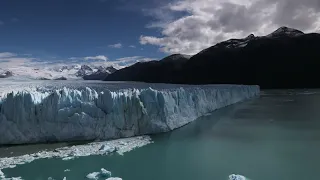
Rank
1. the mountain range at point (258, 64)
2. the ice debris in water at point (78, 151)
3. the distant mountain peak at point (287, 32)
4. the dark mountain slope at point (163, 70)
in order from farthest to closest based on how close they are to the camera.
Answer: the dark mountain slope at point (163, 70)
the distant mountain peak at point (287, 32)
the mountain range at point (258, 64)
the ice debris in water at point (78, 151)

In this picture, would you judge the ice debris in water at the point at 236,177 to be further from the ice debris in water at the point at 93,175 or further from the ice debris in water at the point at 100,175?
the ice debris in water at the point at 93,175

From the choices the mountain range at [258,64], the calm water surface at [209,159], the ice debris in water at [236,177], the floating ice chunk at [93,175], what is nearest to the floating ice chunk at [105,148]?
the calm water surface at [209,159]

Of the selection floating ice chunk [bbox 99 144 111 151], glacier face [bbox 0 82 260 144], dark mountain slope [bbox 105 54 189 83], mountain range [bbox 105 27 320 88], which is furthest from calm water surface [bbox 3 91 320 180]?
dark mountain slope [bbox 105 54 189 83]

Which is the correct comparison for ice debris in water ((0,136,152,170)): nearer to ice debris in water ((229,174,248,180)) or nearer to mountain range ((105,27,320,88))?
ice debris in water ((229,174,248,180))

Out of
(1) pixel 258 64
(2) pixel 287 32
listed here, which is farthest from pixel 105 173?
(2) pixel 287 32

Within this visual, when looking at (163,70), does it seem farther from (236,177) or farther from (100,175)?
(236,177)

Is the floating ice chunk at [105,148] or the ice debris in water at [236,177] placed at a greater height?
the floating ice chunk at [105,148]

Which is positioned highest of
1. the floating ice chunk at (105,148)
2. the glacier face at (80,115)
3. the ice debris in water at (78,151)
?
the glacier face at (80,115)
